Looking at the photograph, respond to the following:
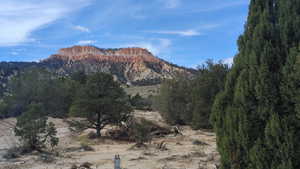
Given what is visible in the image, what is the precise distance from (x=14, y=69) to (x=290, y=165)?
3664 inches

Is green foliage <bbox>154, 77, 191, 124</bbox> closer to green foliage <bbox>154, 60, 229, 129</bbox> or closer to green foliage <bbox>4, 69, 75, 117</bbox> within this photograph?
green foliage <bbox>154, 60, 229, 129</bbox>

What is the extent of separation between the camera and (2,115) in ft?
107

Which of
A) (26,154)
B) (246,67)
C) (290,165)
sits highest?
(246,67)

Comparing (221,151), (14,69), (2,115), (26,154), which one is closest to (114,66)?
(14,69)

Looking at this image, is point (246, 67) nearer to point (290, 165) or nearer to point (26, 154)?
point (290, 165)

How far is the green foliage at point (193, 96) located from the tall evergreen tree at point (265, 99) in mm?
14149

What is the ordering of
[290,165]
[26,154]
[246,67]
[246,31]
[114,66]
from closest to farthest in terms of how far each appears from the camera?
1. [290,165]
2. [246,67]
3. [246,31]
4. [26,154]
5. [114,66]

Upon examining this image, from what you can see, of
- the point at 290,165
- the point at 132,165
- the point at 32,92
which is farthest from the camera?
the point at 32,92

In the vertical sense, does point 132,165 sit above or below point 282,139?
below

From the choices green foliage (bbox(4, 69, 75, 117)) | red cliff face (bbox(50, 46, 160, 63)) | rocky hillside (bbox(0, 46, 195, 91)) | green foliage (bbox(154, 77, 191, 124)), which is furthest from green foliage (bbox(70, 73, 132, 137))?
red cliff face (bbox(50, 46, 160, 63))

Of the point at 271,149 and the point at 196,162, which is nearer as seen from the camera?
the point at 271,149

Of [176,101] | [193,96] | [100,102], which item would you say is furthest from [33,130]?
[176,101]

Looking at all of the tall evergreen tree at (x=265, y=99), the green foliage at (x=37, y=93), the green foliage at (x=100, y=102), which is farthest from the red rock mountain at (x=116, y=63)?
the tall evergreen tree at (x=265, y=99)

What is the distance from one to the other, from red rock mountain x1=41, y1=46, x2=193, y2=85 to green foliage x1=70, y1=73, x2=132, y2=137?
3764 inches
